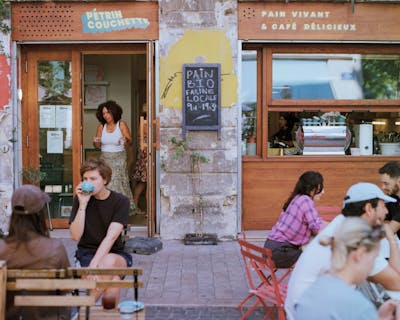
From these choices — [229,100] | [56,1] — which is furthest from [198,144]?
[56,1]

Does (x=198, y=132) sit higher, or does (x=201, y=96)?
(x=201, y=96)

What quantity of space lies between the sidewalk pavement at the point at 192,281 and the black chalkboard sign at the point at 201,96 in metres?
1.59

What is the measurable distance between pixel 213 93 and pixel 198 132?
55cm

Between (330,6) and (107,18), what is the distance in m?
2.97

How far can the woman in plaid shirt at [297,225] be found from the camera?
17.2 ft

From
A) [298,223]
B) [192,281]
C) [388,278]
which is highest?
[298,223]

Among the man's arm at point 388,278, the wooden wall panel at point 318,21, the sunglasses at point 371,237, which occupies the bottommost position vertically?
the man's arm at point 388,278

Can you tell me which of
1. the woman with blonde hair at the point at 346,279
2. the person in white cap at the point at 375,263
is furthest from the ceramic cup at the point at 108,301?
the woman with blonde hair at the point at 346,279

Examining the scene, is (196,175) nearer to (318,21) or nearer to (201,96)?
(201,96)

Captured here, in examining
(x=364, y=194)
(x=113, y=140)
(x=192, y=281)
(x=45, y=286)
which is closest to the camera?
(x=45, y=286)

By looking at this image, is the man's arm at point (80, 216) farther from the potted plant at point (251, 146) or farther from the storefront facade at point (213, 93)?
the potted plant at point (251, 146)

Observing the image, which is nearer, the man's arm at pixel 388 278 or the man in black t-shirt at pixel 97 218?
the man's arm at pixel 388 278

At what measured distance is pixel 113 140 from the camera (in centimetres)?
885

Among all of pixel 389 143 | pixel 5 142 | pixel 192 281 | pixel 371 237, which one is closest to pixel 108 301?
pixel 371 237
